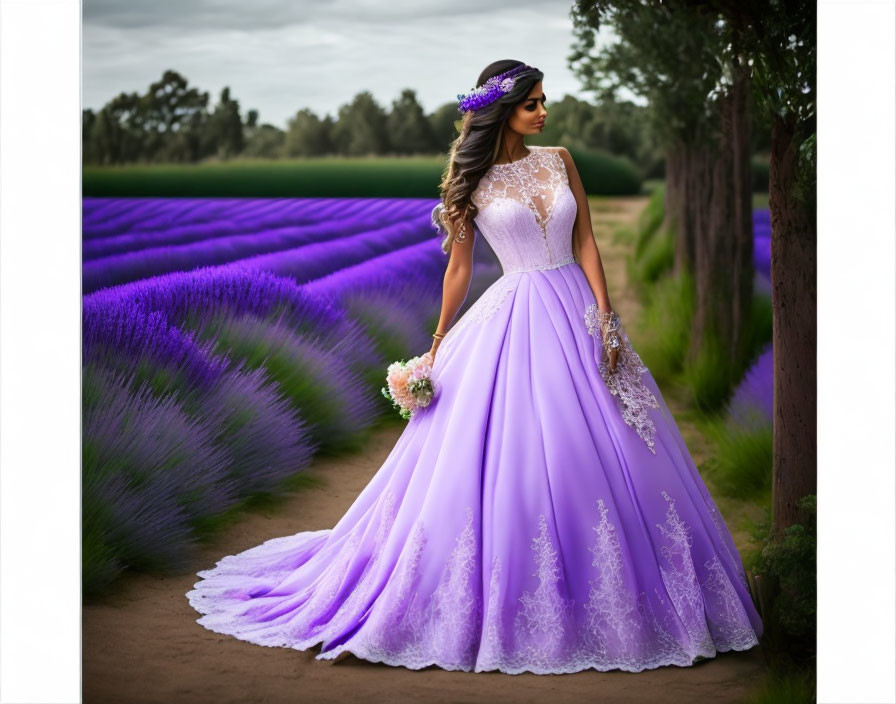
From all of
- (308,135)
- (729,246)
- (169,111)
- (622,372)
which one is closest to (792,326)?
(622,372)

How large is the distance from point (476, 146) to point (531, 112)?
189 millimetres

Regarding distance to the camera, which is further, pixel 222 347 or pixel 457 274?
pixel 222 347

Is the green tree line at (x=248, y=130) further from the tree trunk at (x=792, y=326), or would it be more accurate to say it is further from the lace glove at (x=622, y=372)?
the lace glove at (x=622, y=372)

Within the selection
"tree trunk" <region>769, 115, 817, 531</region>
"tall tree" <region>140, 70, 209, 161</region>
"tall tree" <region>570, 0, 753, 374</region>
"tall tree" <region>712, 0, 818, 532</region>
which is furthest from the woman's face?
"tall tree" <region>570, 0, 753, 374</region>

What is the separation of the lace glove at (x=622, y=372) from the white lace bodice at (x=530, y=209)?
0.75 feet

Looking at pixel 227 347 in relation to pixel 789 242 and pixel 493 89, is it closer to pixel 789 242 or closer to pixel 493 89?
pixel 493 89

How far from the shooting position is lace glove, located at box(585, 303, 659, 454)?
3.07m

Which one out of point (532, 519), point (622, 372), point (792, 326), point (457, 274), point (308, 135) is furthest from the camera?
point (308, 135)

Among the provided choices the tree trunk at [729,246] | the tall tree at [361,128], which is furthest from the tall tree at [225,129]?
the tree trunk at [729,246]

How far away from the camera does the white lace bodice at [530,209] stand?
3244mm

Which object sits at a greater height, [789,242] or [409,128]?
[409,128]

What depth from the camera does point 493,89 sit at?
10.6 ft
